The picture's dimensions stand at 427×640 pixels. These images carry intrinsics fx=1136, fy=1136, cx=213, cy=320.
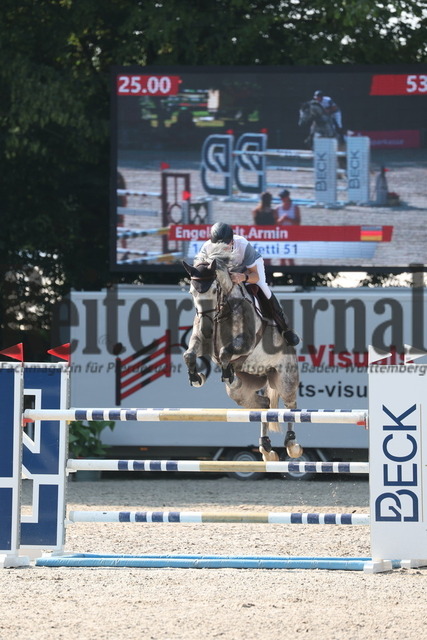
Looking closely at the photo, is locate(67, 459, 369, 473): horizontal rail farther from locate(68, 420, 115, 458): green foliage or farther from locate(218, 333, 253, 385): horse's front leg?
locate(68, 420, 115, 458): green foliage

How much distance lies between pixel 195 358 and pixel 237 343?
1.09 feet

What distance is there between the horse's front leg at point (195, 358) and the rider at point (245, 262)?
0.54 m

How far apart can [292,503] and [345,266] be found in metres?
3.69

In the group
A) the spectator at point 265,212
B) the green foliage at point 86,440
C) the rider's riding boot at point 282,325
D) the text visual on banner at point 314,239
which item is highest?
the spectator at point 265,212

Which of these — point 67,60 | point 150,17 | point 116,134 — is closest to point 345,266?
point 116,134

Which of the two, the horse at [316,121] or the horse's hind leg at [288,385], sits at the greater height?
the horse at [316,121]

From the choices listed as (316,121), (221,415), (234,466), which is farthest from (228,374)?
(316,121)

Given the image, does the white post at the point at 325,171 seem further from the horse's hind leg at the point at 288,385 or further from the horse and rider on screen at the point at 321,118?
the horse's hind leg at the point at 288,385

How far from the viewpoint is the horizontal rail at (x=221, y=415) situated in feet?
24.0

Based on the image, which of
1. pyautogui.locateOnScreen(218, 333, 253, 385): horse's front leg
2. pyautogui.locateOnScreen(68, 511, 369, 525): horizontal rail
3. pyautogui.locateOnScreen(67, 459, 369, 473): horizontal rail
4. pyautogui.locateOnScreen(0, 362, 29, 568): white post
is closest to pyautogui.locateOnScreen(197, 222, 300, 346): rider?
pyautogui.locateOnScreen(218, 333, 253, 385): horse's front leg

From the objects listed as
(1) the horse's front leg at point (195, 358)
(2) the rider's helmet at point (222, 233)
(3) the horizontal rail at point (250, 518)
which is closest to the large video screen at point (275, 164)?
(3) the horizontal rail at point (250, 518)

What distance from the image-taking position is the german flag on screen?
15.6 metres

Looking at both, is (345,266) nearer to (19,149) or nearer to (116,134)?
(116,134)

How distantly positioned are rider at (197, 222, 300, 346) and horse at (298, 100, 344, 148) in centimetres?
818
